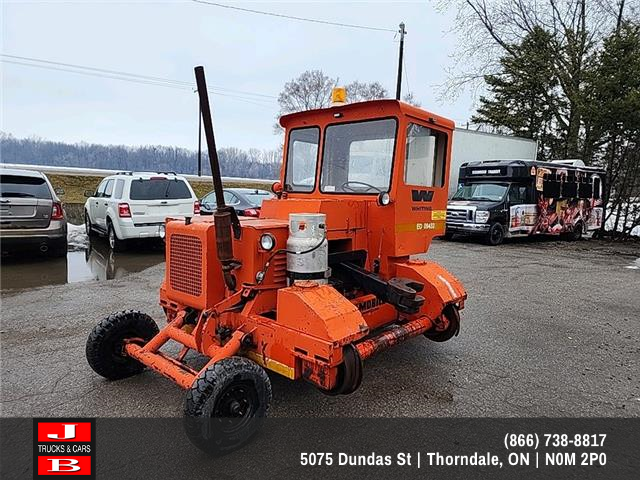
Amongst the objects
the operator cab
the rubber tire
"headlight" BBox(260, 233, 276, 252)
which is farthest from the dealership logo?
the rubber tire

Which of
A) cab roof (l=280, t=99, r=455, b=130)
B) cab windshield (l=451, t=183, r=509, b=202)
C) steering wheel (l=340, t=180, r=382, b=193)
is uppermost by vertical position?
cab roof (l=280, t=99, r=455, b=130)

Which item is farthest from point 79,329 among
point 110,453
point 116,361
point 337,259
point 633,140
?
point 633,140

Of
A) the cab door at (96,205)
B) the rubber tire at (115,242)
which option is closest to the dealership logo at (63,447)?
the rubber tire at (115,242)

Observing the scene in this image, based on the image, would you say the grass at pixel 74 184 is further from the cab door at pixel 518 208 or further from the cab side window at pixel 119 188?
the cab door at pixel 518 208

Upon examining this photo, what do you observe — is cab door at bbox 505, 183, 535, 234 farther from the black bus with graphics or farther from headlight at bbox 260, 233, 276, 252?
headlight at bbox 260, 233, 276, 252

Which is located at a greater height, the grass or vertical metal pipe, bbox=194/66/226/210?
vertical metal pipe, bbox=194/66/226/210

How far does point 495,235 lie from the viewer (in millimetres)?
14172

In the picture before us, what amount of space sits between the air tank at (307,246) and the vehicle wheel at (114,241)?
7.74 metres

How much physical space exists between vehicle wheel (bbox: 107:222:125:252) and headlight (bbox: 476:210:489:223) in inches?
394

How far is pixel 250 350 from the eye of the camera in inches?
135

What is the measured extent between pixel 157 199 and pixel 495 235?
9.97 meters

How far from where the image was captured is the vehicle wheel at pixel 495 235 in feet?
45.8

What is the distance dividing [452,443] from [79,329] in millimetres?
4065

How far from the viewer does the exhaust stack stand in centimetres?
294
